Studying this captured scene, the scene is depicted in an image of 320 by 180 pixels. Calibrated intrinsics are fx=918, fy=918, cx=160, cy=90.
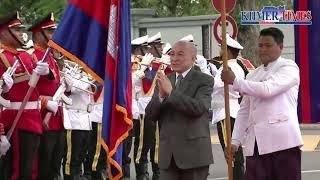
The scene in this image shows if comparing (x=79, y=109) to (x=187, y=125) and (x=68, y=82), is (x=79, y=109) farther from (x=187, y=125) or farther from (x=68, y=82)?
(x=187, y=125)

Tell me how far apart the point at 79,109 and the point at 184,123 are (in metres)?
4.64

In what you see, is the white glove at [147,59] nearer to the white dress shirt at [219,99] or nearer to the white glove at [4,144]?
the white dress shirt at [219,99]

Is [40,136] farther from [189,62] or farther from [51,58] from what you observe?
[189,62]

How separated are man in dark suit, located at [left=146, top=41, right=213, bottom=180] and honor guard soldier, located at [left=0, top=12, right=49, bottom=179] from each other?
194 cm

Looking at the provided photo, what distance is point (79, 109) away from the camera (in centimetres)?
1280

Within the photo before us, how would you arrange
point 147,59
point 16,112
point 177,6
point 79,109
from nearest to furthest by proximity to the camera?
point 16,112 < point 79,109 < point 147,59 < point 177,6

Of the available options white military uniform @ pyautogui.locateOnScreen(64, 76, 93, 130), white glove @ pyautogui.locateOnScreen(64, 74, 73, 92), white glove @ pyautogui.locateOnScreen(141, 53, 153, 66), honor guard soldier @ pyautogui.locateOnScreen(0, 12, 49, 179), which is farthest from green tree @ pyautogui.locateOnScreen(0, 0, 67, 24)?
honor guard soldier @ pyautogui.locateOnScreen(0, 12, 49, 179)

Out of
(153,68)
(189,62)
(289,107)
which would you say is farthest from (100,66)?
(153,68)

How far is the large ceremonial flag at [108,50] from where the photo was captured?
780 cm

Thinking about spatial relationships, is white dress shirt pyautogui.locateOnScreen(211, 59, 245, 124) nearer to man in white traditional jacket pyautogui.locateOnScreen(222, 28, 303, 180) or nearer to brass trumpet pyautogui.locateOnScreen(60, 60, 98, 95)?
brass trumpet pyautogui.locateOnScreen(60, 60, 98, 95)

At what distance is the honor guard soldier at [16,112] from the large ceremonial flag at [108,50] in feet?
6.02

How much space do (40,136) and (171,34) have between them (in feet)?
46.4

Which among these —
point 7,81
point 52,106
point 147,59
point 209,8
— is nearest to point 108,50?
point 7,81

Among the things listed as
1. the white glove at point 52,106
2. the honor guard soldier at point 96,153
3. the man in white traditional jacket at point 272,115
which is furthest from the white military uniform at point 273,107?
the honor guard soldier at point 96,153
